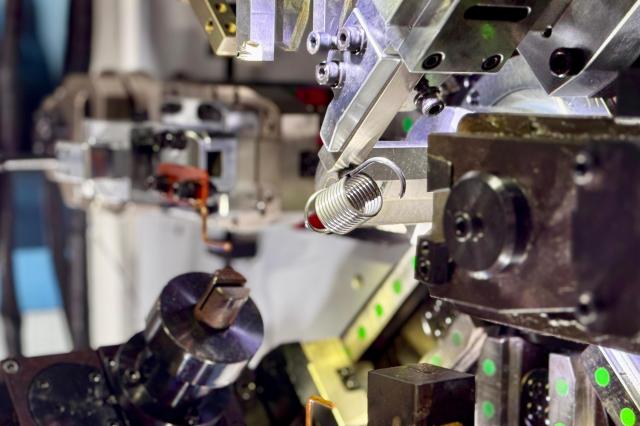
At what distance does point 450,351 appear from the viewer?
1.39m

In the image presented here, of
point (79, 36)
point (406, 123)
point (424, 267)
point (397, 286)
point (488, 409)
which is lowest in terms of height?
point (488, 409)

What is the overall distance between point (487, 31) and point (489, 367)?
533 millimetres

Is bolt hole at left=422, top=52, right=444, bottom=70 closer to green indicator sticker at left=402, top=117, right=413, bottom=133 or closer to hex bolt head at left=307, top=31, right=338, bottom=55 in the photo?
hex bolt head at left=307, top=31, right=338, bottom=55

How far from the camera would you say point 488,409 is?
1286mm

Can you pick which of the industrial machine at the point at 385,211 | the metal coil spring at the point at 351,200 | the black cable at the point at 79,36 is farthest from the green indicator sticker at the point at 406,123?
Answer: the black cable at the point at 79,36

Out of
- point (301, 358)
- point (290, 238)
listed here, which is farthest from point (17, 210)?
point (301, 358)

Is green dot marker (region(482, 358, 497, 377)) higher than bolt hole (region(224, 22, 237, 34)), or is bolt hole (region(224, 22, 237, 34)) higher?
bolt hole (region(224, 22, 237, 34))

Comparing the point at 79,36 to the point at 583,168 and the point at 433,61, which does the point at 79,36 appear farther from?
the point at 583,168

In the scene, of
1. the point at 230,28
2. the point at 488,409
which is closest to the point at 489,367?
the point at 488,409

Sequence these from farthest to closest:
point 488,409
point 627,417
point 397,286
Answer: point 397,286 → point 488,409 → point 627,417

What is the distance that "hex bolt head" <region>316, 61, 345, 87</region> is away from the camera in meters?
1.07

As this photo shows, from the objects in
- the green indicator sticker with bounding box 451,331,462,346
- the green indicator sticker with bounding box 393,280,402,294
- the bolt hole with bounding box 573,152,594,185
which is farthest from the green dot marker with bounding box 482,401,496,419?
the bolt hole with bounding box 573,152,594,185

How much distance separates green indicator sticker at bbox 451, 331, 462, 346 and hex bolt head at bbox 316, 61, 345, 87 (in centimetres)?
48

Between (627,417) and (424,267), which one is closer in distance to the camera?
(424,267)
